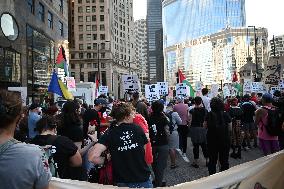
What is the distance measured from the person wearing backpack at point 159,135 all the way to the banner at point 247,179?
15.1 feet

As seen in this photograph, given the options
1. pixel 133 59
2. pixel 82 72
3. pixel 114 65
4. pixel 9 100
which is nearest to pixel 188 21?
pixel 133 59

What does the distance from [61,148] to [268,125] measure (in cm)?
512

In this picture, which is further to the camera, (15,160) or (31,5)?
(31,5)

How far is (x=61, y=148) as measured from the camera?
4.51 metres

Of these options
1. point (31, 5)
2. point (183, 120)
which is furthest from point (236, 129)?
point (31, 5)

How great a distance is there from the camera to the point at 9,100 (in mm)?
2760

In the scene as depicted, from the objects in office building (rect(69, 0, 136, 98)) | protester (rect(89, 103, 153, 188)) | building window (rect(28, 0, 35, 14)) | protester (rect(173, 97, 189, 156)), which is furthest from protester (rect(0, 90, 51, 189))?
office building (rect(69, 0, 136, 98))

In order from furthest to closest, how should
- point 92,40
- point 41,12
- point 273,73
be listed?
point 92,40 → point 41,12 → point 273,73

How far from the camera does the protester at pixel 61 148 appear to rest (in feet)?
14.9

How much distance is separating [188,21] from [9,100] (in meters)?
165

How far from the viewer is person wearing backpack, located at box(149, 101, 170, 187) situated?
8422 millimetres

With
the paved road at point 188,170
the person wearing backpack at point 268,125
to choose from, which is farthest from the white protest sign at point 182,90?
the person wearing backpack at point 268,125

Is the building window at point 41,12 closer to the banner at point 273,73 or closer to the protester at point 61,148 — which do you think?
the banner at point 273,73

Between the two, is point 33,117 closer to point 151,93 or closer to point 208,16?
point 151,93
